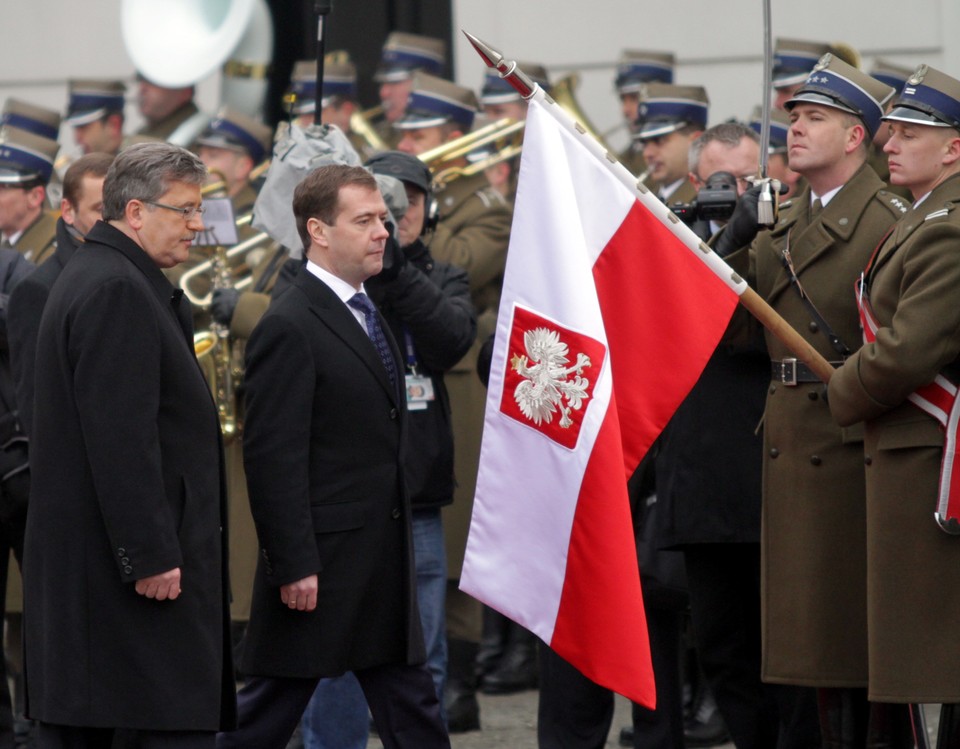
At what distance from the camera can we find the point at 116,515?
4754mm

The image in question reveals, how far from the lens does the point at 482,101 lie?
10422 millimetres

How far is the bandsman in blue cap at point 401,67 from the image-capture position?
1058 cm

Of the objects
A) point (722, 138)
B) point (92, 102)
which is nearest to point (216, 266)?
point (722, 138)

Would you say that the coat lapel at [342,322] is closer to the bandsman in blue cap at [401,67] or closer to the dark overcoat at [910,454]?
the dark overcoat at [910,454]

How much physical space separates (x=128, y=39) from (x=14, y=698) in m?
5.62

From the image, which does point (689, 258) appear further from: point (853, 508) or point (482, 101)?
point (482, 101)

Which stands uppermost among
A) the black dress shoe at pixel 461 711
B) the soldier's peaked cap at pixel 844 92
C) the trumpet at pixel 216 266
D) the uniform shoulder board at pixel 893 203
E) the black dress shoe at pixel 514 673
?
the soldier's peaked cap at pixel 844 92

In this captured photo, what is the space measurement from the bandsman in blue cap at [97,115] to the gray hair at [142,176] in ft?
20.0

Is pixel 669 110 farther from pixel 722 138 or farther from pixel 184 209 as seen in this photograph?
pixel 184 209

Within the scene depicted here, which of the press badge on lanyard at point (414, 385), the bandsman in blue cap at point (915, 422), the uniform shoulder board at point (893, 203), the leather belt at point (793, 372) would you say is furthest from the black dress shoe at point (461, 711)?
the uniform shoulder board at point (893, 203)

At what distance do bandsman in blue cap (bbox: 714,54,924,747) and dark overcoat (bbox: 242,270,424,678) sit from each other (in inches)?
43.9

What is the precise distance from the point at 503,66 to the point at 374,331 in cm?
105

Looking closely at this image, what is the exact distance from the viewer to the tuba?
11977 mm

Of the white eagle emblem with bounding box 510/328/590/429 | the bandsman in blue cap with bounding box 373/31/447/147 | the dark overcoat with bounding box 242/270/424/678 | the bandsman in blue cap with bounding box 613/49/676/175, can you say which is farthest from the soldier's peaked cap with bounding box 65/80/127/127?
the white eagle emblem with bounding box 510/328/590/429
